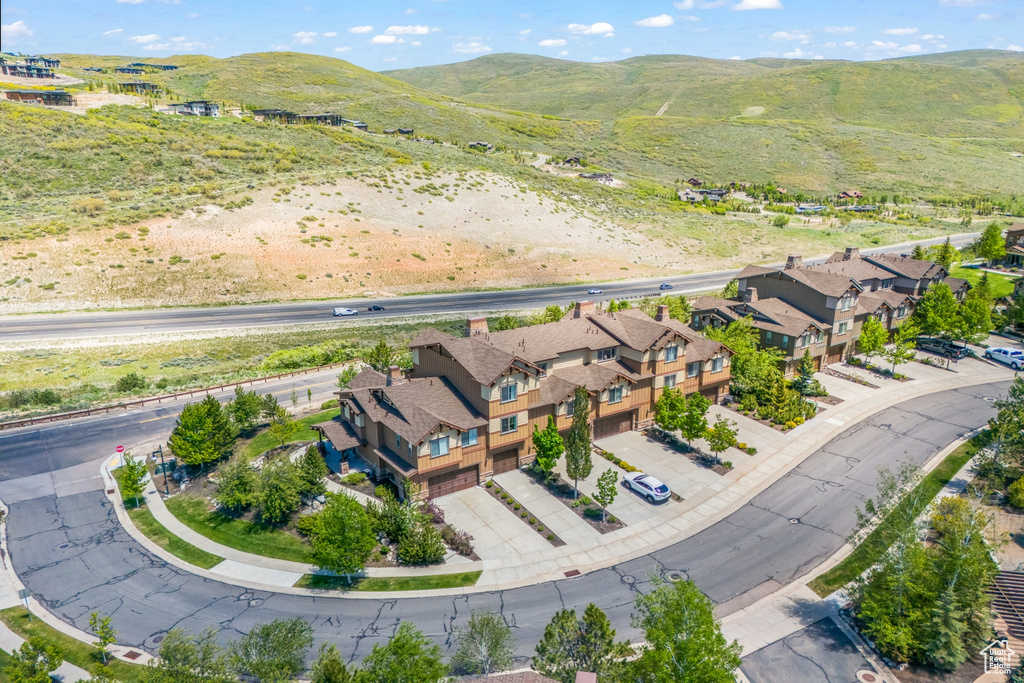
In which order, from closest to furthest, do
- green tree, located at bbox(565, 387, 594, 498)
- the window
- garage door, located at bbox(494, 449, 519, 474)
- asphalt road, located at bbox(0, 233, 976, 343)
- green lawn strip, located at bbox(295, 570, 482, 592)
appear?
green lawn strip, located at bbox(295, 570, 482, 592) < the window < green tree, located at bbox(565, 387, 594, 498) < garage door, located at bbox(494, 449, 519, 474) < asphalt road, located at bbox(0, 233, 976, 343)

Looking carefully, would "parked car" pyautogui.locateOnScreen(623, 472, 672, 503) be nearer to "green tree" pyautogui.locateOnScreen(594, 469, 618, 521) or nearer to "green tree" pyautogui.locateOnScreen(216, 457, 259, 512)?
"green tree" pyautogui.locateOnScreen(594, 469, 618, 521)

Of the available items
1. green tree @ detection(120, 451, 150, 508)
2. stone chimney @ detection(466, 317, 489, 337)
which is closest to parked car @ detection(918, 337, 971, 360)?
stone chimney @ detection(466, 317, 489, 337)

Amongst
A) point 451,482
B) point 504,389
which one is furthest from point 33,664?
point 504,389

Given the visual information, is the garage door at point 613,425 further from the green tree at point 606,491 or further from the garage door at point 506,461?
the green tree at point 606,491

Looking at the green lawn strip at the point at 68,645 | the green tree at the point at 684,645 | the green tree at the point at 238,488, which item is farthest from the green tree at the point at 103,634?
the green tree at the point at 684,645

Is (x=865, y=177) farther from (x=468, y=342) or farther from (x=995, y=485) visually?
(x=468, y=342)
